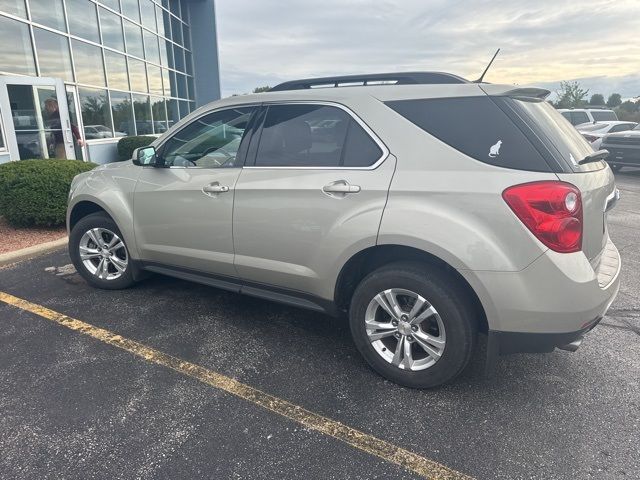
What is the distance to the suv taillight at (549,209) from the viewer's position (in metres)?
2.31

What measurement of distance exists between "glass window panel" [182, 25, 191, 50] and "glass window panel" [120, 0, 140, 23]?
17.8ft

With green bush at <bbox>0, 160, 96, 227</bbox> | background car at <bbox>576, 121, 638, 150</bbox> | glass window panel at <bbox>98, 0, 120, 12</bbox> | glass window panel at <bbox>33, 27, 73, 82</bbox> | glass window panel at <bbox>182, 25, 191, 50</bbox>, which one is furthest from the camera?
glass window panel at <bbox>182, 25, 191, 50</bbox>

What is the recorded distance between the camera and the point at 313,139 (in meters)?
3.10

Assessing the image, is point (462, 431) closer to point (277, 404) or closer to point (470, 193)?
point (277, 404)

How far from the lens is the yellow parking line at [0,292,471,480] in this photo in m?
2.19

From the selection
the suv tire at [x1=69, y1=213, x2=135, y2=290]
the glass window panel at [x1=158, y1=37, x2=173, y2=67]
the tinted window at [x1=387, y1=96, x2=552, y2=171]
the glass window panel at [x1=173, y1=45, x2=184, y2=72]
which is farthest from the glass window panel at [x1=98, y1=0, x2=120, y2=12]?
the tinted window at [x1=387, y1=96, x2=552, y2=171]

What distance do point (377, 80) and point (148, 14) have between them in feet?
52.3

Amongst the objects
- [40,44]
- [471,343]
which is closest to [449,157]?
[471,343]

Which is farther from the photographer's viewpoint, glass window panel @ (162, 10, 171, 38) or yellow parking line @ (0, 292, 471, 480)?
glass window panel @ (162, 10, 171, 38)

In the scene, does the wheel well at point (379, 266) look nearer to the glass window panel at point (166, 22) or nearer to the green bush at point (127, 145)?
the green bush at point (127, 145)

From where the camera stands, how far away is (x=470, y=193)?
8.02ft

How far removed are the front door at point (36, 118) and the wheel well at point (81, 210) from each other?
216 inches

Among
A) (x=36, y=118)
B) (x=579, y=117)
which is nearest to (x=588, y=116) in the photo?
(x=579, y=117)

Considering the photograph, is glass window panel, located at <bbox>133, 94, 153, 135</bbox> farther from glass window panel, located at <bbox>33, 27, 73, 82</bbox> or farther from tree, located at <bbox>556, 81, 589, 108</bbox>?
tree, located at <bbox>556, 81, 589, 108</bbox>
